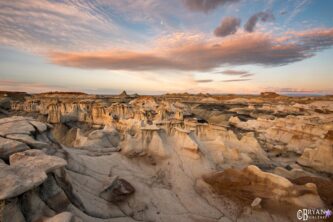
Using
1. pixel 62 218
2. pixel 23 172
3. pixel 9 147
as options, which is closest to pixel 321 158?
pixel 62 218

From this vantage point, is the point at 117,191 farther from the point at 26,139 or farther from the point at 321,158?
the point at 321,158

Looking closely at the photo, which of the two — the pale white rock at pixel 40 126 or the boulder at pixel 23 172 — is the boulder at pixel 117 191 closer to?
the boulder at pixel 23 172

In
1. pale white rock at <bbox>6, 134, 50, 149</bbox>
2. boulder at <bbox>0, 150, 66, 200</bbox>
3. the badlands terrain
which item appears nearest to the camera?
boulder at <bbox>0, 150, 66, 200</bbox>

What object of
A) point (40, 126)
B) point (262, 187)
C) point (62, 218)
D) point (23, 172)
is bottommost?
point (262, 187)

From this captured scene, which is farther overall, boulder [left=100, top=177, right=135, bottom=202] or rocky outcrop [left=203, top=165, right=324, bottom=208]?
rocky outcrop [left=203, top=165, right=324, bottom=208]

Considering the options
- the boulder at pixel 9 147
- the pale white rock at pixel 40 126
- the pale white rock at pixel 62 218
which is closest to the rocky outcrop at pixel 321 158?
the pale white rock at pixel 62 218

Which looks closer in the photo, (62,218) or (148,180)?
(62,218)

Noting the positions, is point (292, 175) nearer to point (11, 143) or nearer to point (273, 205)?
point (273, 205)

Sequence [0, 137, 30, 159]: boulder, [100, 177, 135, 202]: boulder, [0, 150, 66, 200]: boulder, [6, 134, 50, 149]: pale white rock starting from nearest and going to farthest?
[0, 150, 66, 200]: boulder < [0, 137, 30, 159]: boulder < [6, 134, 50, 149]: pale white rock < [100, 177, 135, 202]: boulder

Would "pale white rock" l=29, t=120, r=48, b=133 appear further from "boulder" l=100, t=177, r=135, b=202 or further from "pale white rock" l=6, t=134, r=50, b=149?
"boulder" l=100, t=177, r=135, b=202

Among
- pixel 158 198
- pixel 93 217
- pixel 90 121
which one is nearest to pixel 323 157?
pixel 158 198

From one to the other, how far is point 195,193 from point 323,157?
1359cm

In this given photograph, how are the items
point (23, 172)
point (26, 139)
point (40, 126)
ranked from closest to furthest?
point (23, 172) < point (26, 139) < point (40, 126)

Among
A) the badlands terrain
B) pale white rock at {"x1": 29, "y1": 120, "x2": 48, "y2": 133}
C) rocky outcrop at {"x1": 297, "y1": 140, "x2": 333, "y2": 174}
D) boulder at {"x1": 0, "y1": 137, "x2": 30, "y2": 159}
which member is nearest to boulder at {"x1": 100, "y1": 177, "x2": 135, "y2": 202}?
the badlands terrain
